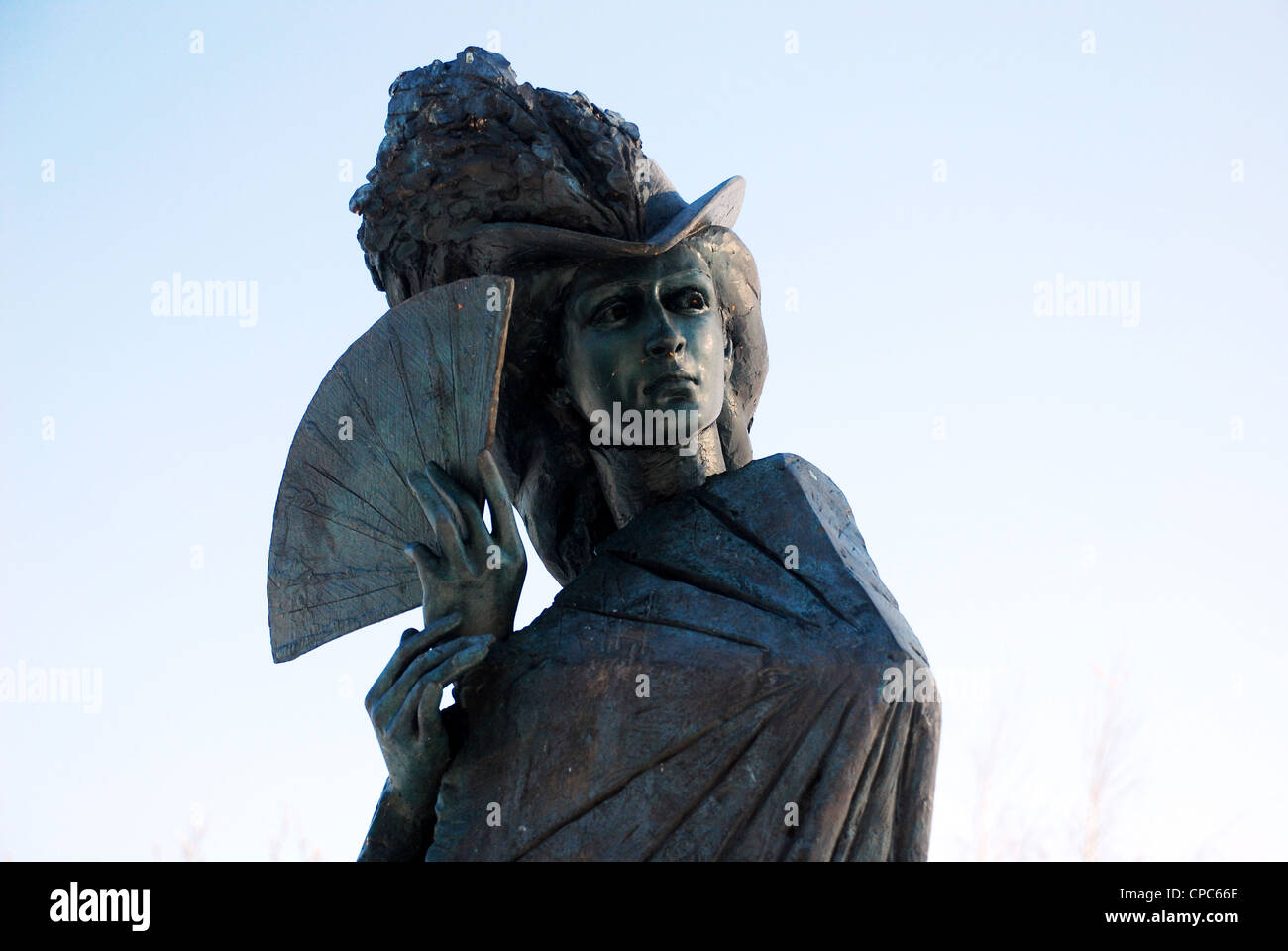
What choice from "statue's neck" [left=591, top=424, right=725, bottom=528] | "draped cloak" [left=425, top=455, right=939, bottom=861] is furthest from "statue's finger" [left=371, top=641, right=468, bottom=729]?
"statue's neck" [left=591, top=424, right=725, bottom=528]

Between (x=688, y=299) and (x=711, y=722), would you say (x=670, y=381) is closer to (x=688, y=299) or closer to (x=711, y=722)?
(x=688, y=299)

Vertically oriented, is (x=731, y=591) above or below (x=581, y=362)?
below

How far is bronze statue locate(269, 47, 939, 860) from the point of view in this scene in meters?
4.41

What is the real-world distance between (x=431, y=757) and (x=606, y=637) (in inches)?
19.3

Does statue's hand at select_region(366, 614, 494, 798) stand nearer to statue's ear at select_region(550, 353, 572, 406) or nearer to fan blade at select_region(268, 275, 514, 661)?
fan blade at select_region(268, 275, 514, 661)

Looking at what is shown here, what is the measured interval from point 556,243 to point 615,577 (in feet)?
2.81

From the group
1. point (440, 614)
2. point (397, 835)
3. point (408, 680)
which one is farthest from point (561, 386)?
point (397, 835)

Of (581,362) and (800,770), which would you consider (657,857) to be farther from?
(581,362)

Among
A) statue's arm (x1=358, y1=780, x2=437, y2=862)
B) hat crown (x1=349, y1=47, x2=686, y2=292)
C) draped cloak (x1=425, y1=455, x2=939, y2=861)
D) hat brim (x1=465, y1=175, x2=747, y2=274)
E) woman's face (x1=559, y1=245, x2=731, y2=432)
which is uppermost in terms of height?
hat crown (x1=349, y1=47, x2=686, y2=292)

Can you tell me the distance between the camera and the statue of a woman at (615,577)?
4410 millimetres

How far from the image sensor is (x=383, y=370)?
4816mm

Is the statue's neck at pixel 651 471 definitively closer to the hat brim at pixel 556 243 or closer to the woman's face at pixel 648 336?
the woman's face at pixel 648 336

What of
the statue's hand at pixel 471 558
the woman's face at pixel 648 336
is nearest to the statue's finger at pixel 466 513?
the statue's hand at pixel 471 558
